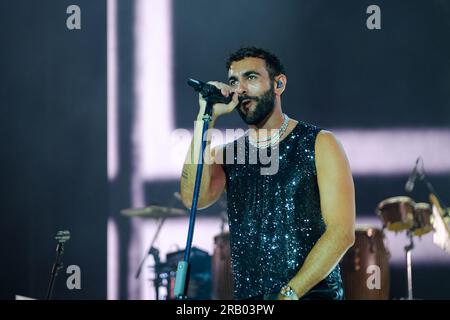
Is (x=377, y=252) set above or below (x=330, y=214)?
below

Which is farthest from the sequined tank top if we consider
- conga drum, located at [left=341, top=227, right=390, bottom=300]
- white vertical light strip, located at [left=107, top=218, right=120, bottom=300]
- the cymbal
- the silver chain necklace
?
white vertical light strip, located at [left=107, top=218, right=120, bottom=300]

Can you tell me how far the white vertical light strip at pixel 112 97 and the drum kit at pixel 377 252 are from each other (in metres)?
1.91

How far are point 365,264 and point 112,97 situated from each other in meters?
2.29

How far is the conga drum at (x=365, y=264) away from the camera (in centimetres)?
516

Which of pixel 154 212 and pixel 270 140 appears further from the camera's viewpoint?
pixel 154 212

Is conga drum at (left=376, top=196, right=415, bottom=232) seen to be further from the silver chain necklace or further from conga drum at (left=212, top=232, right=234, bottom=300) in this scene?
the silver chain necklace

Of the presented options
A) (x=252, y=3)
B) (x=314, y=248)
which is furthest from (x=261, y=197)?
(x=252, y=3)

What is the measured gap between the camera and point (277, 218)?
8.27ft

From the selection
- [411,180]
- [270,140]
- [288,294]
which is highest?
[270,140]

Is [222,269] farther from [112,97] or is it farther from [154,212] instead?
[112,97]

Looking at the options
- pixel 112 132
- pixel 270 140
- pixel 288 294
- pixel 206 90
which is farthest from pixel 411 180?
pixel 206 90

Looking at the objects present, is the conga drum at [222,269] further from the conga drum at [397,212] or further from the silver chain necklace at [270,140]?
the silver chain necklace at [270,140]

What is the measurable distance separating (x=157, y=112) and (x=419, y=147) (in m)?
2.03

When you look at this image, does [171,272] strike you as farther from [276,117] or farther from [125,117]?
[276,117]
